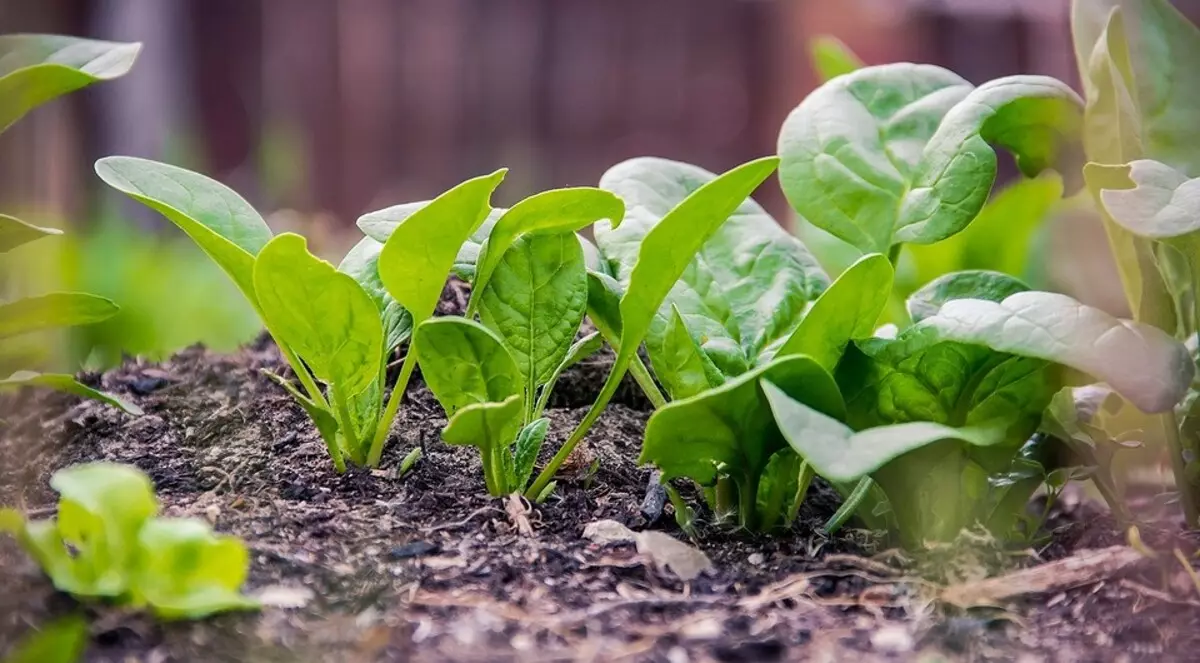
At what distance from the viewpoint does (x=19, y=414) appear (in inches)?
46.3

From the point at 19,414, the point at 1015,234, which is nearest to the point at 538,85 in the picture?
the point at 1015,234

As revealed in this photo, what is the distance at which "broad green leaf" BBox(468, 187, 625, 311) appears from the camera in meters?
0.88

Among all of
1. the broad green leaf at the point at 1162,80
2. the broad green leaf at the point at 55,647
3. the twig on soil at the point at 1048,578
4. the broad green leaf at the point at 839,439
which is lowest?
the twig on soil at the point at 1048,578

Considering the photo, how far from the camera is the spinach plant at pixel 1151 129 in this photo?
101 centimetres

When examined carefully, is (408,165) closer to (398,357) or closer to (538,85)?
(538,85)

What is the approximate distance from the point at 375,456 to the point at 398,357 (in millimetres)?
228

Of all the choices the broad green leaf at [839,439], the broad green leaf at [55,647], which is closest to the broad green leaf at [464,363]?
the broad green leaf at [839,439]

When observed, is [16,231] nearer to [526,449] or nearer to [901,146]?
[526,449]

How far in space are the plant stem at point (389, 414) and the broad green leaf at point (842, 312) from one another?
359mm

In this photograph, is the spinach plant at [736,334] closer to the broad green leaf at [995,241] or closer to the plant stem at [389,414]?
the plant stem at [389,414]

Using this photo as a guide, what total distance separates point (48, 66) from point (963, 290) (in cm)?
90

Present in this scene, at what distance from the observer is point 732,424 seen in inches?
34.1

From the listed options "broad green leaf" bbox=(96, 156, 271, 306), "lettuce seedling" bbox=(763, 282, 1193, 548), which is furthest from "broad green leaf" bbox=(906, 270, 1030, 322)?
"broad green leaf" bbox=(96, 156, 271, 306)

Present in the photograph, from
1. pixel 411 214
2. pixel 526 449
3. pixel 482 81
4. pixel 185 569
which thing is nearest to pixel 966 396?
pixel 526 449
